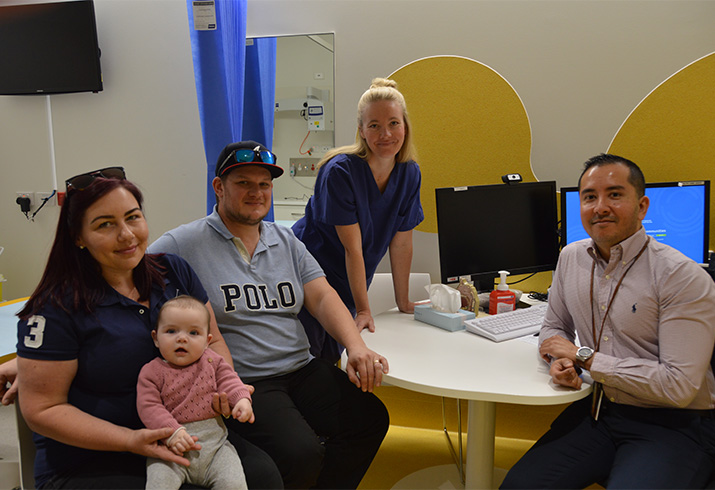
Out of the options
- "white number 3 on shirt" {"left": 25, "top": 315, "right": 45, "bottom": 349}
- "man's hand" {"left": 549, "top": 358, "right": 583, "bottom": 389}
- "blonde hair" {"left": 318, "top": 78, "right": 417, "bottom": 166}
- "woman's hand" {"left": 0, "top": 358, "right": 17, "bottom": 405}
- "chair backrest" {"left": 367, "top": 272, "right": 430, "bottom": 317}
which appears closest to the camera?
"white number 3 on shirt" {"left": 25, "top": 315, "right": 45, "bottom": 349}

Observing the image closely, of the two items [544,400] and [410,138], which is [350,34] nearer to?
[410,138]

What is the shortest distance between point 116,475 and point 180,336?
367mm

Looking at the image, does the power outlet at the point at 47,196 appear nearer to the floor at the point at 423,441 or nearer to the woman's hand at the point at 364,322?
the floor at the point at 423,441

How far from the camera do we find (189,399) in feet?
4.54

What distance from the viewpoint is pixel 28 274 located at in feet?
11.8

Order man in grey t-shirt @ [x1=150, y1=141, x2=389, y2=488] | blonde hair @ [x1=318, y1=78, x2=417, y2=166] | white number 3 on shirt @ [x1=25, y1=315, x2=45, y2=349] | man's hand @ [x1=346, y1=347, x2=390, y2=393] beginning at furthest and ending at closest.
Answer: blonde hair @ [x1=318, y1=78, x2=417, y2=166] < man in grey t-shirt @ [x1=150, y1=141, x2=389, y2=488] < man's hand @ [x1=346, y1=347, x2=390, y2=393] < white number 3 on shirt @ [x1=25, y1=315, x2=45, y2=349]

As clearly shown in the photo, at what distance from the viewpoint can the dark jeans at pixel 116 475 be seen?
1.28 m

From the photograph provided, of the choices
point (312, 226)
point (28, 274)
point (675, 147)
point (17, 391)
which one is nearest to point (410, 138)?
point (312, 226)

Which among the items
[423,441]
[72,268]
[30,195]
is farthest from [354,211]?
[30,195]

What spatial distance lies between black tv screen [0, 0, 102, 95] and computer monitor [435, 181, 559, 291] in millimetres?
2432

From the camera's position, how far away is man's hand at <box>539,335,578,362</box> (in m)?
1.55

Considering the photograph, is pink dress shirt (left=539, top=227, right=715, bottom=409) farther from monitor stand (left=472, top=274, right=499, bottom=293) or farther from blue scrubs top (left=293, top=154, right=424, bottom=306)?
blue scrubs top (left=293, top=154, right=424, bottom=306)

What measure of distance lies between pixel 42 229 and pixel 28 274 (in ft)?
1.12

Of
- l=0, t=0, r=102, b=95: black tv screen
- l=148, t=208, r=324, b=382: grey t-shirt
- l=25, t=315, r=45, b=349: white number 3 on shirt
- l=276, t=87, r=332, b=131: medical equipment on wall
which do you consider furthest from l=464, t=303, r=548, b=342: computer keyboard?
l=0, t=0, r=102, b=95: black tv screen
